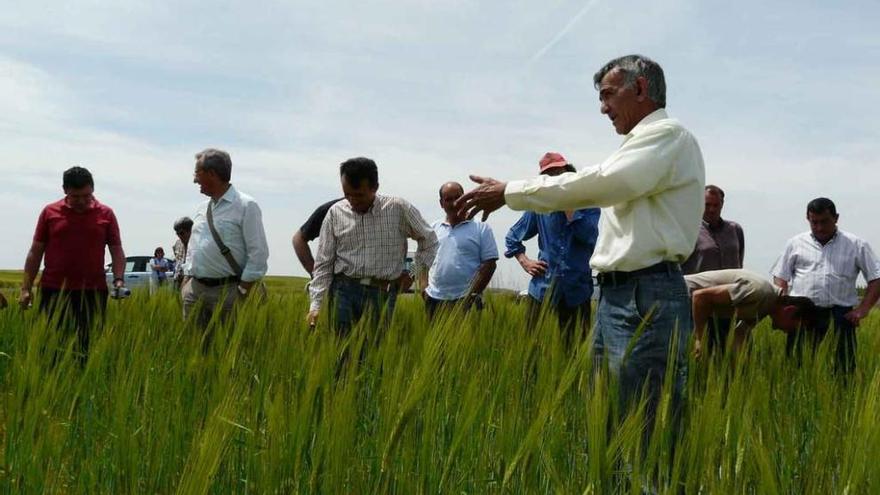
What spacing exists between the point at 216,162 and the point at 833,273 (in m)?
3.99

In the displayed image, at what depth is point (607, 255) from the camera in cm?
275

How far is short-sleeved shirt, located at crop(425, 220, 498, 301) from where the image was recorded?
5641 mm

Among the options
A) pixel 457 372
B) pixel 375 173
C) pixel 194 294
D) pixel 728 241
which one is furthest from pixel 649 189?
pixel 728 241

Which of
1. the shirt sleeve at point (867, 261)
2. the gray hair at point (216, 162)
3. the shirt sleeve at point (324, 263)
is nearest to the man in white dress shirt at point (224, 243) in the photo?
the gray hair at point (216, 162)

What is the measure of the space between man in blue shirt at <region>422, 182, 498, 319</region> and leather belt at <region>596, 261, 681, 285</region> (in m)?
2.80

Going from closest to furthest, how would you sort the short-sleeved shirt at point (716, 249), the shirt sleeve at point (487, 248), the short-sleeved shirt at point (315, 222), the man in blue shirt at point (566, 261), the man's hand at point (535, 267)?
1. the man in blue shirt at point (566, 261)
2. the man's hand at point (535, 267)
3. the short-sleeved shirt at point (315, 222)
4. the shirt sleeve at point (487, 248)
5. the short-sleeved shirt at point (716, 249)

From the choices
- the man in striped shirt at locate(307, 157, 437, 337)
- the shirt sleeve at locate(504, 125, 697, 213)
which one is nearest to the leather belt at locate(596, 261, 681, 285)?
the shirt sleeve at locate(504, 125, 697, 213)

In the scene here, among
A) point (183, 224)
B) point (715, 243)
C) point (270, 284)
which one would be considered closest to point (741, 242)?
point (715, 243)

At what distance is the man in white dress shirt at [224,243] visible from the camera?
16.4ft

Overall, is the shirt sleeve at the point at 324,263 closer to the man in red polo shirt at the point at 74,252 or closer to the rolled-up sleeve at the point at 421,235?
the rolled-up sleeve at the point at 421,235

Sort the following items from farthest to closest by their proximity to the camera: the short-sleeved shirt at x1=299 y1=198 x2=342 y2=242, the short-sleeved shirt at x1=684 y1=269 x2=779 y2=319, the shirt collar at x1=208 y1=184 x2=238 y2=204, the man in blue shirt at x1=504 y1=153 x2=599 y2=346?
the short-sleeved shirt at x1=299 y1=198 x2=342 y2=242
the shirt collar at x1=208 y1=184 x2=238 y2=204
the man in blue shirt at x1=504 y1=153 x2=599 y2=346
the short-sleeved shirt at x1=684 y1=269 x2=779 y2=319

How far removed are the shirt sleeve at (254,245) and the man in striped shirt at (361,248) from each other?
0.58 m

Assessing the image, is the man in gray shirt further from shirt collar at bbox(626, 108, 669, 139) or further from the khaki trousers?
shirt collar at bbox(626, 108, 669, 139)

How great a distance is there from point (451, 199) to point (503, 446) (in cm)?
385
